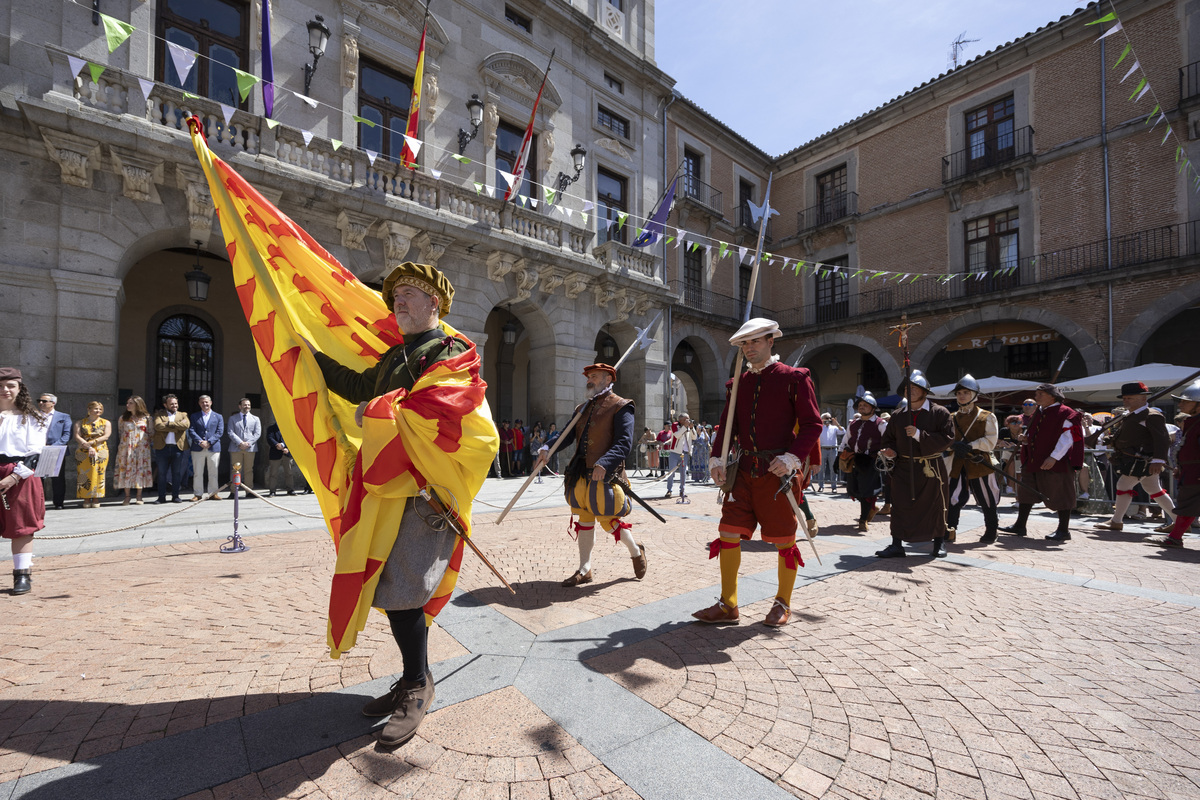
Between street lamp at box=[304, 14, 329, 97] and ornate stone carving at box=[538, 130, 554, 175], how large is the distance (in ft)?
19.6

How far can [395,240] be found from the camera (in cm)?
1195

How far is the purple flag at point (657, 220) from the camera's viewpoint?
48.2ft

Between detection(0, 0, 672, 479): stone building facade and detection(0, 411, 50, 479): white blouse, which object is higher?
detection(0, 0, 672, 479): stone building facade

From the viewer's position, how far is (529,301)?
48.9 ft

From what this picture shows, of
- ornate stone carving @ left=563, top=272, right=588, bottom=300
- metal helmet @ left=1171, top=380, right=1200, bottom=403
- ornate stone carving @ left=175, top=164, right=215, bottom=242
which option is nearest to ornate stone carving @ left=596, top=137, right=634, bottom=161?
ornate stone carving @ left=563, top=272, right=588, bottom=300

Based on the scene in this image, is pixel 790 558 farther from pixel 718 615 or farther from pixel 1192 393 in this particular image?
pixel 1192 393

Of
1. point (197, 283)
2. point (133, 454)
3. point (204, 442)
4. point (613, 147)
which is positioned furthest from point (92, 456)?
point (613, 147)

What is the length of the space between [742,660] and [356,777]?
1.94m

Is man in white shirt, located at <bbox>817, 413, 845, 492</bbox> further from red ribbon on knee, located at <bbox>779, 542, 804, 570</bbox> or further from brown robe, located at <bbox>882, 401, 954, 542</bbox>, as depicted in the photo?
red ribbon on knee, located at <bbox>779, 542, 804, 570</bbox>

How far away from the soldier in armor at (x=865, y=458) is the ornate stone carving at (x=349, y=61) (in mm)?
12896

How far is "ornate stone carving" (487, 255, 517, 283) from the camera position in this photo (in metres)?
13.7

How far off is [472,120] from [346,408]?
44.8 feet

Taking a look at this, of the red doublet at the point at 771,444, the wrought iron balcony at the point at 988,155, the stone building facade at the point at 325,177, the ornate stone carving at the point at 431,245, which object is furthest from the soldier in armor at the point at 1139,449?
the wrought iron balcony at the point at 988,155

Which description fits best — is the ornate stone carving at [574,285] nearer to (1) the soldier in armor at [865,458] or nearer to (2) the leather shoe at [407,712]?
(1) the soldier in armor at [865,458]
